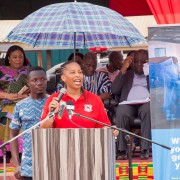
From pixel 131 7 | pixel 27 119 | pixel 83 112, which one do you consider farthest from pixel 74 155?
pixel 131 7

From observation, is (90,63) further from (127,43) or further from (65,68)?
(65,68)

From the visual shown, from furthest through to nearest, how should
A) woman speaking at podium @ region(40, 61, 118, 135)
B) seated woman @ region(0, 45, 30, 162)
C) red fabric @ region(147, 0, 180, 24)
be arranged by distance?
seated woman @ region(0, 45, 30, 162), red fabric @ region(147, 0, 180, 24), woman speaking at podium @ region(40, 61, 118, 135)

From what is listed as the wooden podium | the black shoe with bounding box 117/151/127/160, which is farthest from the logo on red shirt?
the black shoe with bounding box 117/151/127/160

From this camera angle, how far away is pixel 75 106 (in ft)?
19.3

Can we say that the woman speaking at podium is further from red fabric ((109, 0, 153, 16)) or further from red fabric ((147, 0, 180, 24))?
red fabric ((109, 0, 153, 16))

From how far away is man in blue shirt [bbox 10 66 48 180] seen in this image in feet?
20.3

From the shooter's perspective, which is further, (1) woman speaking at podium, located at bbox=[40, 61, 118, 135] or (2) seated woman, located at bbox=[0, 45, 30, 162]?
(2) seated woman, located at bbox=[0, 45, 30, 162]

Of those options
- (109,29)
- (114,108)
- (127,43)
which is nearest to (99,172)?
(109,29)

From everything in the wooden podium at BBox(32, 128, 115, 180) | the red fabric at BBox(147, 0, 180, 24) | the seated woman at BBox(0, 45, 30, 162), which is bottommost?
the wooden podium at BBox(32, 128, 115, 180)

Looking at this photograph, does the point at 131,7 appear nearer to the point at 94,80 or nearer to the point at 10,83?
the point at 94,80

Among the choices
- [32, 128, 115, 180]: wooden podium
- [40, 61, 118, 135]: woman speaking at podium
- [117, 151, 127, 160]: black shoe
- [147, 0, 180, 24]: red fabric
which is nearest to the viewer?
[32, 128, 115, 180]: wooden podium

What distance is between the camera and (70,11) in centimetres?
770

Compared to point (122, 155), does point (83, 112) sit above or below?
above

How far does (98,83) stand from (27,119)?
346 cm
